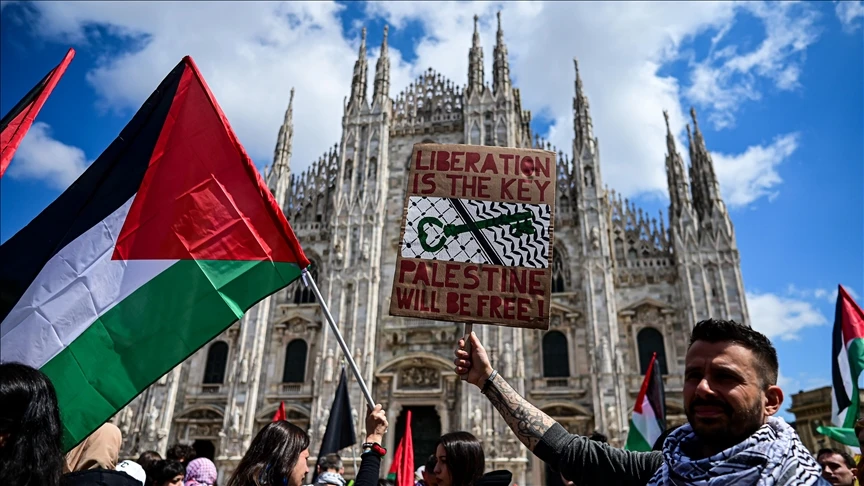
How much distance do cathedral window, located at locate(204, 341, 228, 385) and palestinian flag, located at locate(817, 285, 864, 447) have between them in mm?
20421

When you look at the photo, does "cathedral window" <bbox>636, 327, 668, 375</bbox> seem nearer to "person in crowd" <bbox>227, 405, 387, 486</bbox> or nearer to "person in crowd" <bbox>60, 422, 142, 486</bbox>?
"person in crowd" <bbox>227, 405, 387, 486</bbox>

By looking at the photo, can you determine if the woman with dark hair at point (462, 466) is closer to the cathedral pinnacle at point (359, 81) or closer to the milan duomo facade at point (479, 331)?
the milan duomo facade at point (479, 331)

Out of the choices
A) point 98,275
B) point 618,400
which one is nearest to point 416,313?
point 98,275

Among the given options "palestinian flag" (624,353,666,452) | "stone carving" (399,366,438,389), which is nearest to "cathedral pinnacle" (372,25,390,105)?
"stone carving" (399,366,438,389)

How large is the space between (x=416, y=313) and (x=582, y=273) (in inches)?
738

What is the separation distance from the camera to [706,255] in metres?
20.4

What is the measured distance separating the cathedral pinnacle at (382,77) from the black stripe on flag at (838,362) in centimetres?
2069

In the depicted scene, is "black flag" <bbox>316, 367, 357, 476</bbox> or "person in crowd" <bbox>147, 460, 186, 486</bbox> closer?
"person in crowd" <bbox>147, 460, 186, 486</bbox>

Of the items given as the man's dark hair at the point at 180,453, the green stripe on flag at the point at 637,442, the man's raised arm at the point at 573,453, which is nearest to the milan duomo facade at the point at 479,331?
the green stripe on flag at the point at 637,442

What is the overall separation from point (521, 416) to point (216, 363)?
2267 cm

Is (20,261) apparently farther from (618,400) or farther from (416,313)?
(618,400)

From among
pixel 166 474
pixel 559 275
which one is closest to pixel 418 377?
pixel 559 275

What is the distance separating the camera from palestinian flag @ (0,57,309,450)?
353 cm

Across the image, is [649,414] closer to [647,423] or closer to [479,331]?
[647,423]
